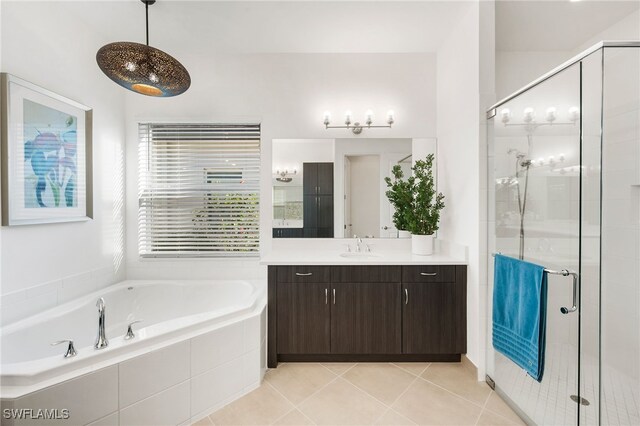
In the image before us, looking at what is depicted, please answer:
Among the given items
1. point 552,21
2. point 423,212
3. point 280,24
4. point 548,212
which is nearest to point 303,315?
point 423,212

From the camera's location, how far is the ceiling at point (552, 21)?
82.0 inches

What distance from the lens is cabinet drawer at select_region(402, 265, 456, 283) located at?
7.27 ft

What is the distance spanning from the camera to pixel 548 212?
1656 mm

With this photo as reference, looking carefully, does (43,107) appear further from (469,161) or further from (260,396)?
(469,161)

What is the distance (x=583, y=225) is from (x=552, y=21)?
1.81 metres

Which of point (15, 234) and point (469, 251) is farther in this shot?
point (469, 251)

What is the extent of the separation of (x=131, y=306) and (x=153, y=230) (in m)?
0.72

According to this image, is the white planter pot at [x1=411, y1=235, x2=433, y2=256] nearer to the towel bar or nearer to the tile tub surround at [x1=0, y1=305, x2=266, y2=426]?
the towel bar

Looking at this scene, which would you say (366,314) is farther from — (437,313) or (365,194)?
(365,194)

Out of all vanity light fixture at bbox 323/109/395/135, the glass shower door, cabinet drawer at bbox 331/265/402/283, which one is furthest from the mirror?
the glass shower door

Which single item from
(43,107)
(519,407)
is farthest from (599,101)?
(43,107)

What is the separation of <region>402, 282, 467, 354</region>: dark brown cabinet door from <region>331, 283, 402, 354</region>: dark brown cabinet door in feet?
0.26

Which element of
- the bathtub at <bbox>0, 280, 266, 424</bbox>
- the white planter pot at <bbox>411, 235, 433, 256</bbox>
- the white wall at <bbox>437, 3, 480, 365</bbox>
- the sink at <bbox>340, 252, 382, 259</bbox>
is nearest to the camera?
the bathtub at <bbox>0, 280, 266, 424</bbox>

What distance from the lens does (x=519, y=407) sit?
1740mm
